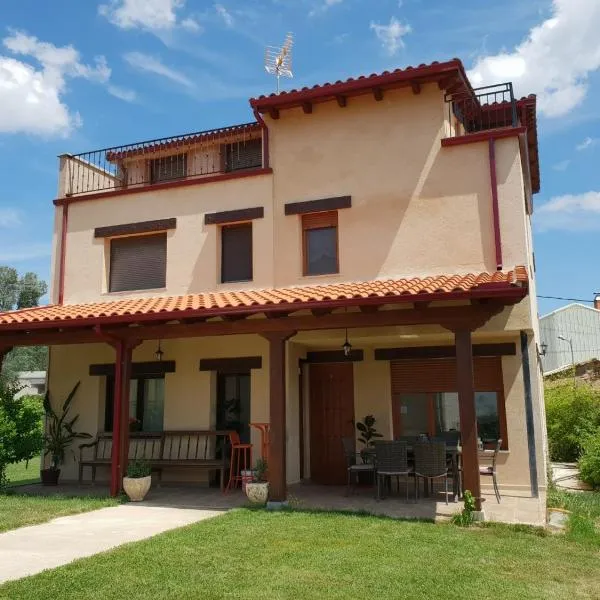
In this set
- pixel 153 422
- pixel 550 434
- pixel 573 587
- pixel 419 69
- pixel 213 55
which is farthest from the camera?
pixel 550 434

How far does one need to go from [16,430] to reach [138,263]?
14.2 feet

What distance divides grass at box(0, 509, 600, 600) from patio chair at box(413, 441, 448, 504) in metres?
1.53

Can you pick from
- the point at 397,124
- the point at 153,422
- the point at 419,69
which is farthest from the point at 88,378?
the point at 419,69

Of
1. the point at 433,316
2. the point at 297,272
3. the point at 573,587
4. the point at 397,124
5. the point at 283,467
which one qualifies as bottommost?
the point at 573,587

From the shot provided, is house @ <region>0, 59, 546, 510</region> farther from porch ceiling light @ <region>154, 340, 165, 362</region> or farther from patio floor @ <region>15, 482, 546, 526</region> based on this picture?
patio floor @ <region>15, 482, 546, 526</region>

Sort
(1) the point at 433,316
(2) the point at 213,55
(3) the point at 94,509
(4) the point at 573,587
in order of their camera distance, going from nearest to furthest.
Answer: (4) the point at 573,587 < (1) the point at 433,316 < (3) the point at 94,509 < (2) the point at 213,55

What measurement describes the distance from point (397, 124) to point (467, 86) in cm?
151

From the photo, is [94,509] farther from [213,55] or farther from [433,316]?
Result: [213,55]

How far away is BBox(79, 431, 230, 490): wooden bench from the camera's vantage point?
1179 cm

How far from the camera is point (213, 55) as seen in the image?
1021 centimetres

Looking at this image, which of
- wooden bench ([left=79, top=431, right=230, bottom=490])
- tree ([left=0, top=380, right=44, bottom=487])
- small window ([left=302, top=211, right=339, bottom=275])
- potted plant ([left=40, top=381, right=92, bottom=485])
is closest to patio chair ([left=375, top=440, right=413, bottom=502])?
wooden bench ([left=79, top=431, right=230, bottom=490])

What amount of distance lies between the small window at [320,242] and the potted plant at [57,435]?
5929 mm

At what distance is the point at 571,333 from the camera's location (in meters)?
34.2

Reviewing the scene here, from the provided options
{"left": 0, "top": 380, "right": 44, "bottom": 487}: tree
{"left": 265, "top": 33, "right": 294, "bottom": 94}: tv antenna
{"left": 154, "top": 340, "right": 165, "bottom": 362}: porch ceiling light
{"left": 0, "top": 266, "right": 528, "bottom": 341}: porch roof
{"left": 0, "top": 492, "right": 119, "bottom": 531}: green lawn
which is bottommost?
{"left": 0, "top": 492, "right": 119, "bottom": 531}: green lawn
